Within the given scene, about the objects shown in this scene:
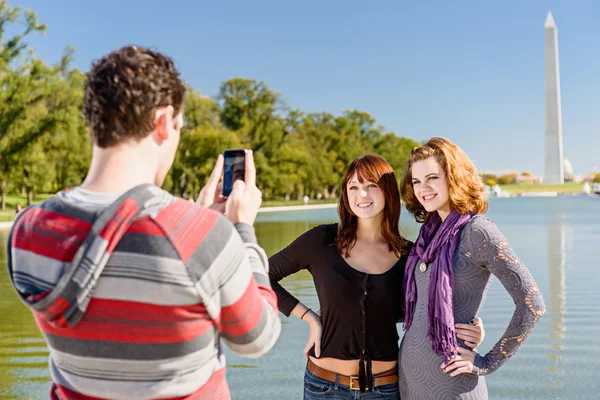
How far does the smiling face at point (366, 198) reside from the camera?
3.19 meters

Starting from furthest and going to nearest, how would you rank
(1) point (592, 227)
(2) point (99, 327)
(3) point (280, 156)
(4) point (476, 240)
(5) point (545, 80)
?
(5) point (545, 80), (3) point (280, 156), (1) point (592, 227), (4) point (476, 240), (2) point (99, 327)

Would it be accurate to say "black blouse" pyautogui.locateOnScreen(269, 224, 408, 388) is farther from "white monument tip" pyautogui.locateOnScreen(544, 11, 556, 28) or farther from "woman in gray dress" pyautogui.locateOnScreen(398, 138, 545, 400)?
"white monument tip" pyautogui.locateOnScreen(544, 11, 556, 28)

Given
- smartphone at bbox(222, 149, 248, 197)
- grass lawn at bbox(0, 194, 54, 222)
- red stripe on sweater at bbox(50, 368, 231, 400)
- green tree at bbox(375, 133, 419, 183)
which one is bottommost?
grass lawn at bbox(0, 194, 54, 222)

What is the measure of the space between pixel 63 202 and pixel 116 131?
0.20 m

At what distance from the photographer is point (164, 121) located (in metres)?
1.51

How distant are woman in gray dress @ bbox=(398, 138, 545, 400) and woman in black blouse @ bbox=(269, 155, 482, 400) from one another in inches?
4.5

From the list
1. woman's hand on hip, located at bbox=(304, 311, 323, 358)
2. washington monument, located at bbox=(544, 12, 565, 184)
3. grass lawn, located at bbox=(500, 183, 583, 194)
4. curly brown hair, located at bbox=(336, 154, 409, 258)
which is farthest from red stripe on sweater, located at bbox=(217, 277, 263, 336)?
grass lawn, located at bbox=(500, 183, 583, 194)

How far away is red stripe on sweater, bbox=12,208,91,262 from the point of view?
139 centimetres

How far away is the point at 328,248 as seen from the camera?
127 inches

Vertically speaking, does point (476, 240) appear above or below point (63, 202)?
below

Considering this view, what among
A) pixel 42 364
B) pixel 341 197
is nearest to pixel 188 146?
pixel 42 364

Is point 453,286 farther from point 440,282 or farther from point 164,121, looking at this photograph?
point 164,121

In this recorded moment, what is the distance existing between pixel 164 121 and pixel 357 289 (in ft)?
5.66

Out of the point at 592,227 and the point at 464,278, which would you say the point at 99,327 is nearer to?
the point at 464,278
